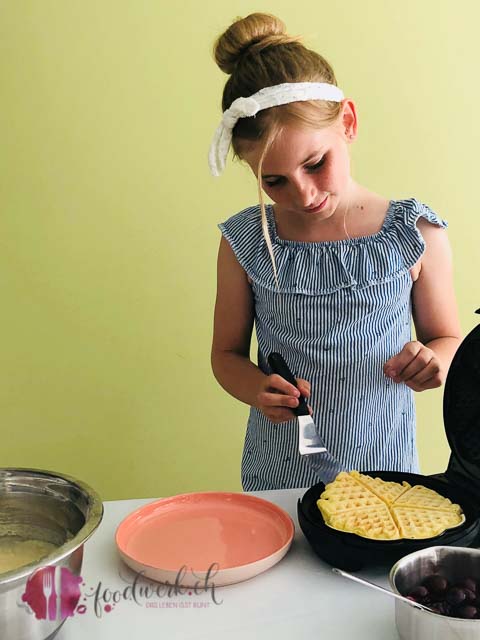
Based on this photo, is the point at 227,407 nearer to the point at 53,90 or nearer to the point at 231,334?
the point at 231,334

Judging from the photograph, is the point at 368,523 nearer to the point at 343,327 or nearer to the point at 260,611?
the point at 260,611

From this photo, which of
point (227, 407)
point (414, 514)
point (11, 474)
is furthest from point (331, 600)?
point (227, 407)

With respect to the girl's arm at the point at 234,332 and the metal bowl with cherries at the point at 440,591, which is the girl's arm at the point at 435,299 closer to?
the girl's arm at the point at 234,332

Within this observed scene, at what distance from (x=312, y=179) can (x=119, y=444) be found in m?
1.04

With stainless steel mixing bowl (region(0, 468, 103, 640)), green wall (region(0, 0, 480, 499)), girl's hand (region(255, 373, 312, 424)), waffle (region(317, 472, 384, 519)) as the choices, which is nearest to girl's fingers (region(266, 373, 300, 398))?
girl's hand (region(255, 373, 312, 424))

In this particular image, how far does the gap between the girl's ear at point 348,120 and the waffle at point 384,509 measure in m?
0.60

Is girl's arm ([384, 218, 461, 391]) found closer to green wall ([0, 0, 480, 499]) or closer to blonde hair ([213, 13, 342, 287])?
blonde hair ([213, 13, 342, 287])

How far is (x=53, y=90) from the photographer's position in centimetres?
181

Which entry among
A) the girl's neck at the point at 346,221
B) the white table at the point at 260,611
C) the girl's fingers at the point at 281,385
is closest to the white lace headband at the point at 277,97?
the girl's neck at the point at 346,221

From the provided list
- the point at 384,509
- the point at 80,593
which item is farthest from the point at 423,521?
the point at 80,593

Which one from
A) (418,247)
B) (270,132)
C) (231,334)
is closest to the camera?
(270,132)

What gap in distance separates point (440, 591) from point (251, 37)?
0.94 meters

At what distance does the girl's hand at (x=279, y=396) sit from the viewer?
116cm

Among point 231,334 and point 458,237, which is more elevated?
point 458,237
